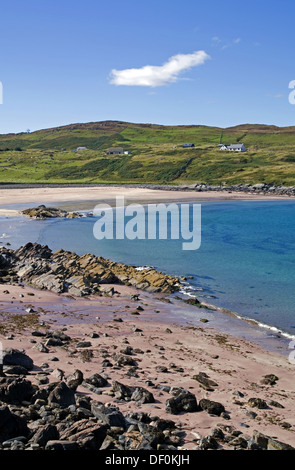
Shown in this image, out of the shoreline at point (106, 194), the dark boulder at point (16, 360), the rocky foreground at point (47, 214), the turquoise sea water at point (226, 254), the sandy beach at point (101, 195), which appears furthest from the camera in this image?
the shoreline at point (106, 194)

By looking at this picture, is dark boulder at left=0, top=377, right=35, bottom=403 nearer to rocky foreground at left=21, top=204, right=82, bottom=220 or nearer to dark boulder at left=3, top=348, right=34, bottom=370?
dark boulder at left=3, top=348, right=34, bottom=370

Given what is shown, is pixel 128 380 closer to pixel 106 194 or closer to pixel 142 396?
pixel 142 396

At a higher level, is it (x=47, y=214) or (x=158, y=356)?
(x=47, y=214)

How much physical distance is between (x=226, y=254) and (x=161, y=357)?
29729 millimetres

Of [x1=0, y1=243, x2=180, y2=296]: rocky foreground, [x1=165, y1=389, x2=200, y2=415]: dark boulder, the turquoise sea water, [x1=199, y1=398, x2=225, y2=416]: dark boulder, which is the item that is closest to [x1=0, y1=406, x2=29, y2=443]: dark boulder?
[x1=165, y1=389, x2=200, y2=415]: dark boulder

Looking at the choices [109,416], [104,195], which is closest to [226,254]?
[109,416]

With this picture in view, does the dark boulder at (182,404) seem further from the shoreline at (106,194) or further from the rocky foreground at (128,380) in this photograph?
the shoreline at (106,194)

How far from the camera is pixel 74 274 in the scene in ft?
107

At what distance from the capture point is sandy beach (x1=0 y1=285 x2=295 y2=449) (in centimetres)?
1284

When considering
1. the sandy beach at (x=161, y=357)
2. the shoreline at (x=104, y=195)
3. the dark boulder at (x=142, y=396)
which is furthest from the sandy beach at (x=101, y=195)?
the dark boulder at (x=142, y=396)

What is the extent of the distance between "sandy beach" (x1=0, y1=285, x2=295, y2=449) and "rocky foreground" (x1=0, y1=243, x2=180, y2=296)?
8.60ft

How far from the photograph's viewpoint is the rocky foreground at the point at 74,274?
30266 mm

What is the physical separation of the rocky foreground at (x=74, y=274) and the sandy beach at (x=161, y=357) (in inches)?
103
